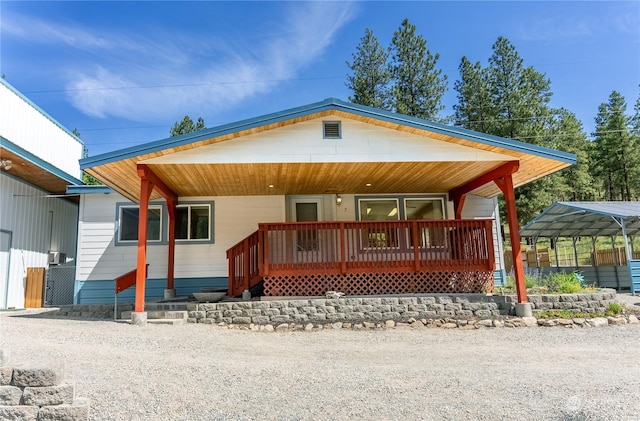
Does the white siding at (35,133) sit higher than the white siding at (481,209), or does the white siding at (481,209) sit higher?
the white siding at (35,133)

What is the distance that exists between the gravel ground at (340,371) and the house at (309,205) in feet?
6.06

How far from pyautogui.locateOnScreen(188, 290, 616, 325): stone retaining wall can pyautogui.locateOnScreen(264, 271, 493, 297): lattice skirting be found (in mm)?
511

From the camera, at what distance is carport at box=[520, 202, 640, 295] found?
12684 millimetres

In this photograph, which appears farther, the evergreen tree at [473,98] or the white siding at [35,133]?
the evergreen tree at [473,98]

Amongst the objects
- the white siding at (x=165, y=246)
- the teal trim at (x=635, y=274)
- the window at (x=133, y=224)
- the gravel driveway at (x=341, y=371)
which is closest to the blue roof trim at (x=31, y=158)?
the white siding at (x=165, y=246)

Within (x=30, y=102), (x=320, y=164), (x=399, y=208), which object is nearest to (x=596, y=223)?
(x=399, y=208)

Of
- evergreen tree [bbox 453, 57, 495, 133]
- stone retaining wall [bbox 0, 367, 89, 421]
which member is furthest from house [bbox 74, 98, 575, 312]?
evergreen tree [bbox 453, 57, 495, 133]

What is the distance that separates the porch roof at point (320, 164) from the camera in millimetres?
8242

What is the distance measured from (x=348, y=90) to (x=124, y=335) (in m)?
21.8

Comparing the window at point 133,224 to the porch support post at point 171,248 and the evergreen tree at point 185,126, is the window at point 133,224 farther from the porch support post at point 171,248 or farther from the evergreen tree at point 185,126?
the evergreen tree at point 185,126

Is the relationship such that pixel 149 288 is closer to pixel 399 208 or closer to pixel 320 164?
pixel 320 164

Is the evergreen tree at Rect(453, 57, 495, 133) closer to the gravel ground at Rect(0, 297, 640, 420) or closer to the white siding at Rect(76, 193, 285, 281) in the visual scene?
the white siding at Rect(76, 193, 285, 281)

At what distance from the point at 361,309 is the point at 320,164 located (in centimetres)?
316

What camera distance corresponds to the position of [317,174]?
9.88 metres
